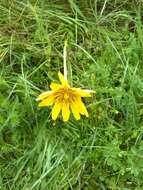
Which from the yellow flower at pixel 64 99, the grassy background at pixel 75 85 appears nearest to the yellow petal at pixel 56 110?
the yellow flower at pixel 64 99

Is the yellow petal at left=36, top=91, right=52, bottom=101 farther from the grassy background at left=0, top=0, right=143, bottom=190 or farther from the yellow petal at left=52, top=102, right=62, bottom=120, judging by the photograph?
the grassy background at left=0, top=0, right=143, bottom=190

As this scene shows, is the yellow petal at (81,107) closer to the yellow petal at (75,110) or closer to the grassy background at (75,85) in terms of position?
the yellow petal at (75,110)

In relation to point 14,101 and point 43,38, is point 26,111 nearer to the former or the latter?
point 14,101

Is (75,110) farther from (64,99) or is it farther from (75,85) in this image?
(75,85)

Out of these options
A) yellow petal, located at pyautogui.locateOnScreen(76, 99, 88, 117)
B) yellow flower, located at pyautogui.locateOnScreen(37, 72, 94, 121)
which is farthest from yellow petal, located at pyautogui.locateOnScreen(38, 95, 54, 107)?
yellow petal, located at pyautogui.locateOnScreen(76, 99, 88, 117)

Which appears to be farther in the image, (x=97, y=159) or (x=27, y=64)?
(x=27, y=64)

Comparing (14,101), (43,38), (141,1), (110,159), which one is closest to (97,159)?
(110,159)
